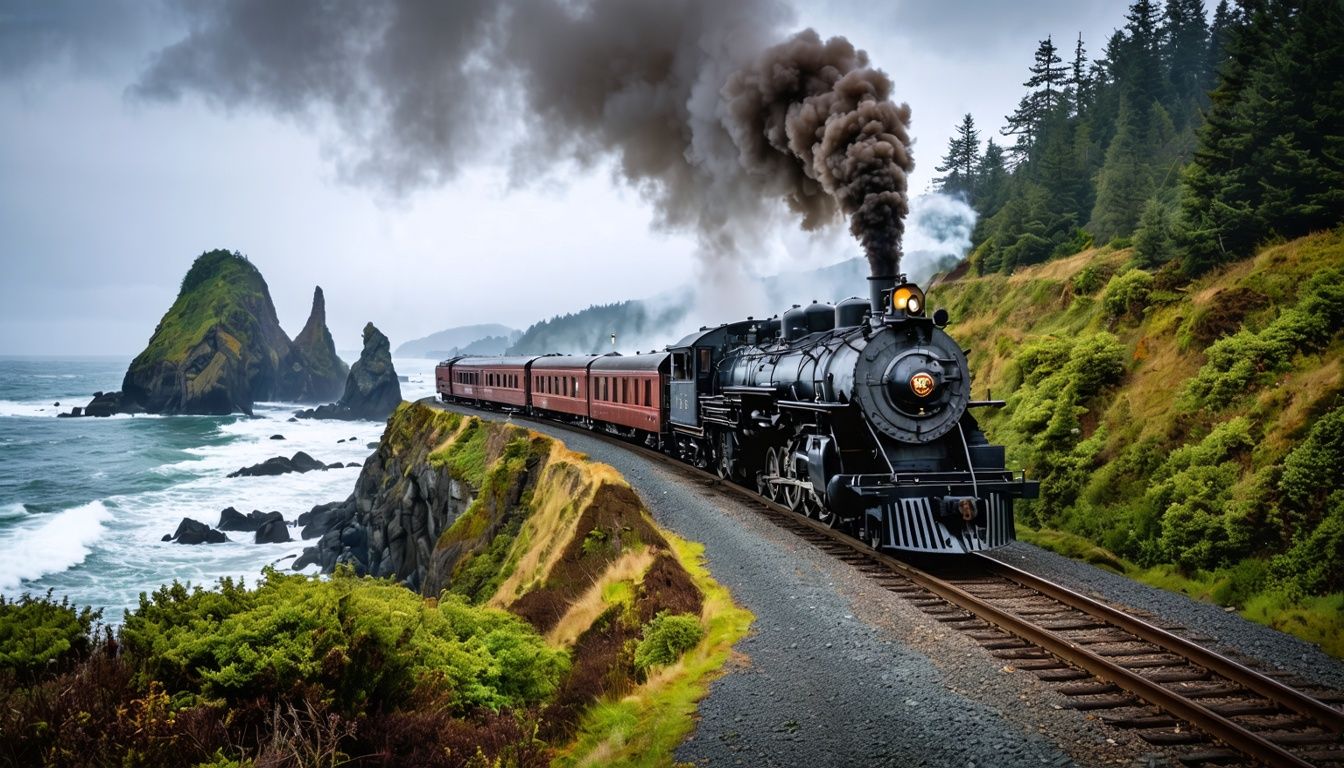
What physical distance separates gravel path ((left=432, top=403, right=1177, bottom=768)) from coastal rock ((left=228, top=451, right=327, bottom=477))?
51.1 m

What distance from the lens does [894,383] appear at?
10.9 m

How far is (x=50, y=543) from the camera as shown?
3456cm

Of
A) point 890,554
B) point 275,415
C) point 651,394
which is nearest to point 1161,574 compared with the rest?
point 890,554

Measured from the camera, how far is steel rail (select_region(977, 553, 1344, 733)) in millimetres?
5812

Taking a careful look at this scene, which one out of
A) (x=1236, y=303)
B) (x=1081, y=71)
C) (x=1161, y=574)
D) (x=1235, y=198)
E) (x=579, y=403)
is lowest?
(x=1161, y=574)

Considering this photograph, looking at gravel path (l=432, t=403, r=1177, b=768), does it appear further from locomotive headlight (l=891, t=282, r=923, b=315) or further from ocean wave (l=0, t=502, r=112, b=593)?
ocean wave (l=0, t=502, r=112, b=593)

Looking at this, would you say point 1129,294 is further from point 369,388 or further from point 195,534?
point 369,388

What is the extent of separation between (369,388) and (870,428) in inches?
3529

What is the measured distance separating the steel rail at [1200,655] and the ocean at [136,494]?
1787cm

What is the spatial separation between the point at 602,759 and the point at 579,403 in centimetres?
2356

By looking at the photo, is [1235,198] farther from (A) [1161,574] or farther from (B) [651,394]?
(B) [651,394]

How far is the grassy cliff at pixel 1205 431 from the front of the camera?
10.7 m

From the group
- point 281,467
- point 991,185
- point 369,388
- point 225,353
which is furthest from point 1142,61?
point 225,353

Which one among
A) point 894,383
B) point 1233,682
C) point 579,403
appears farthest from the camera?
point 579,403
